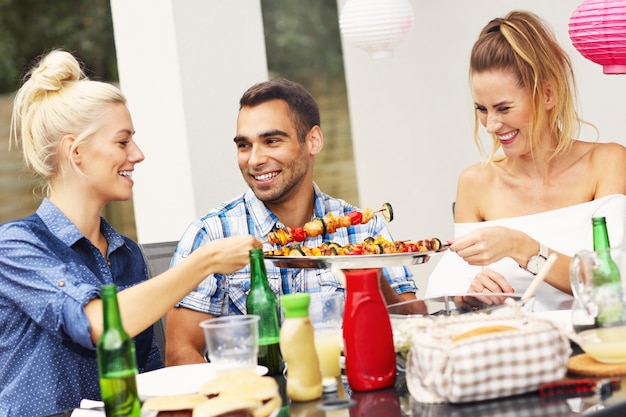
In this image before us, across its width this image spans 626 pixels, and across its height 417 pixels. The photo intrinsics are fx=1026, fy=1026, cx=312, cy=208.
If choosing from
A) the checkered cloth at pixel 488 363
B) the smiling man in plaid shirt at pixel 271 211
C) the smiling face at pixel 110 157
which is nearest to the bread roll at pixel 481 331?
the checkered cloth at pixel 488 363

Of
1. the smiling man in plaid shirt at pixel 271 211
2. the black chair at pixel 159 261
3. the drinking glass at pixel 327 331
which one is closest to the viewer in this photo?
the drinking glass at pixel 327 331

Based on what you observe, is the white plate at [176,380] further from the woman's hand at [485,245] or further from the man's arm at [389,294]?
the woman's hand at [485,245]

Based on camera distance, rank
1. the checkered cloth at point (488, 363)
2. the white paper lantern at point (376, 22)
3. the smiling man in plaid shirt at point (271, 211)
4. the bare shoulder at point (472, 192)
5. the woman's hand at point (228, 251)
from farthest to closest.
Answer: the white paper lantern at point (376, 22) → the bare shoulder at point (472, 192) → the smiling man in plaid shirt at point (271, 211) → the woman's hand at point (228, 251) → the checkered cloth at point (488, 363)

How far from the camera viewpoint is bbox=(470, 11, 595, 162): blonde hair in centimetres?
335

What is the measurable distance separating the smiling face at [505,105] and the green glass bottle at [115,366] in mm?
1749

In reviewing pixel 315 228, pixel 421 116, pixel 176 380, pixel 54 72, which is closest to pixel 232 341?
pixel 176 380

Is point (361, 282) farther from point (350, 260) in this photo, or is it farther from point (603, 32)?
point (603, 32)

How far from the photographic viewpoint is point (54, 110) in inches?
114

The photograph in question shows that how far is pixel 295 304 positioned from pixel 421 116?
325 cm

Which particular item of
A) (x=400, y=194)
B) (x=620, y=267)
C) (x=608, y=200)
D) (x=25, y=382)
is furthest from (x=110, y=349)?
(x=400, y=194)

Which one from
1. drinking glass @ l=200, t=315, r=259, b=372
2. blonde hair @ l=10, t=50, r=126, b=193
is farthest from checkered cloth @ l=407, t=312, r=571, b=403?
blonde hair @ l=10, t=50, r=126, b=193

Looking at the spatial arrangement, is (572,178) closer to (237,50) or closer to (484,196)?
(484,196)

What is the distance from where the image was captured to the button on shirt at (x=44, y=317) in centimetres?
256

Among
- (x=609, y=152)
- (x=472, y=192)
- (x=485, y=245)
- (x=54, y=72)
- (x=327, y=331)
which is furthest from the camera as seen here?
(x=472, y=192)
